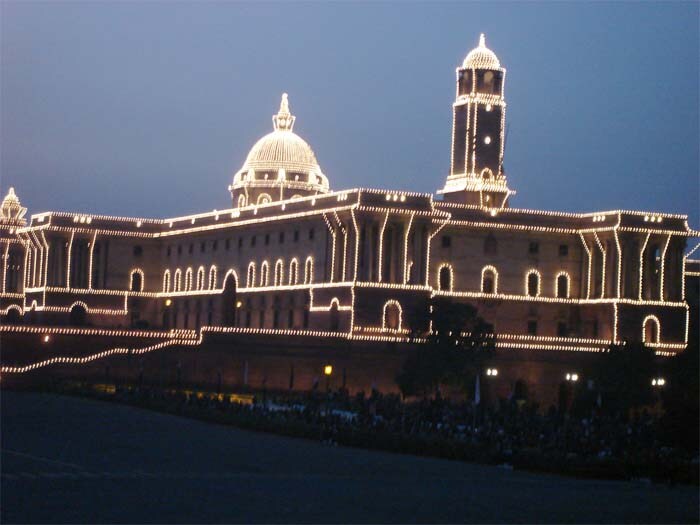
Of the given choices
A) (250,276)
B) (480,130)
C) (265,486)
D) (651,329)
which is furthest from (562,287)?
(265,486)

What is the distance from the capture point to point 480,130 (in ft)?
358

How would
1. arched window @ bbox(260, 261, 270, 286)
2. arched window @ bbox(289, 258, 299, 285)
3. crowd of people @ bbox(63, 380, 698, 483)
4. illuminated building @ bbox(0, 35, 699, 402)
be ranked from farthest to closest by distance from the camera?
arched window @ bbox(260, 261, 270, 286), arched window @ bbox(289, 258, 299, 285), illuminated building @ bbox(0, 35, 699, 402), crowd of people @ bbox(63, 380, 698, 483)

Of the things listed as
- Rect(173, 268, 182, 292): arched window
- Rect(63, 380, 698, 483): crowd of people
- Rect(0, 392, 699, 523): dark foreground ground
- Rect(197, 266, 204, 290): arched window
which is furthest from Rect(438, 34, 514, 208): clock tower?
Rect(0, 392, 699, 523): dark foreground ground

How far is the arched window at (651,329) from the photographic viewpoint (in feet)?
339

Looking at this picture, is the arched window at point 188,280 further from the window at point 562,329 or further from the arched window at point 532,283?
the window at point 562,329

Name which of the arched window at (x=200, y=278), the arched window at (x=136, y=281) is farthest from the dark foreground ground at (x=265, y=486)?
the arched window at (x=136, y=281)

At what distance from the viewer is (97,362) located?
284 feet

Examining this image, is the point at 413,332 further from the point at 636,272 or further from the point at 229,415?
the point at 229,415

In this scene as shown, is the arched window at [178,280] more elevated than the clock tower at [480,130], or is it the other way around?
the clock tower at [480,130]

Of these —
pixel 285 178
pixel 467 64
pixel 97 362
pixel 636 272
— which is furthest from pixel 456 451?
pixel 285 178

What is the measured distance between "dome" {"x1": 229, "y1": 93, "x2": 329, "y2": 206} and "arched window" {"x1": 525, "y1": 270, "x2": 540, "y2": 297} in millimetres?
19843

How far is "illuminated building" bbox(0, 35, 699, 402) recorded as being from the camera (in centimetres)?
9625

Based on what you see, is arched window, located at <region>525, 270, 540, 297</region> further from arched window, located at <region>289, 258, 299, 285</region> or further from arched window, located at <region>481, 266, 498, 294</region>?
arched window, located at <region>289, 258, 299, 285</region>

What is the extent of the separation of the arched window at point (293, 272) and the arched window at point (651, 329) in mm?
22147
